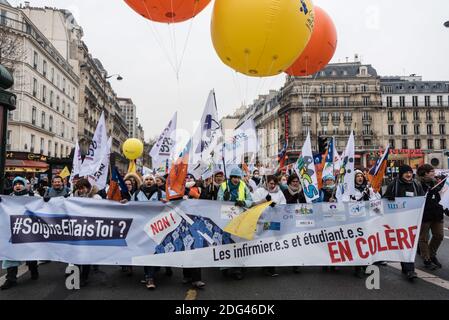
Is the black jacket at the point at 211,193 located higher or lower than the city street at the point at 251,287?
higher

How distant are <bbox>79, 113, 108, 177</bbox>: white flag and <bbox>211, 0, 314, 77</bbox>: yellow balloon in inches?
136

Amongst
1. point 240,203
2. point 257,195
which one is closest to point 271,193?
point 257,195

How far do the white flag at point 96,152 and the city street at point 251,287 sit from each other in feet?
9.47

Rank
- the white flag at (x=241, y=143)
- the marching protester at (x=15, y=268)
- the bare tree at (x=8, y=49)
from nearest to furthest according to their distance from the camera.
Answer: the marching protester at (x=15, y=268), the white flag at (x=241, y=143), the bare tree at (x=8, y=49)

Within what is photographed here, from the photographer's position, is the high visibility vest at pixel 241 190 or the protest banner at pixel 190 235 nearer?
the protest banner at pixel 190 235

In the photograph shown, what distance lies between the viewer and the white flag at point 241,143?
382 inches

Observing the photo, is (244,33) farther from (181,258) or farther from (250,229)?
(181,258)

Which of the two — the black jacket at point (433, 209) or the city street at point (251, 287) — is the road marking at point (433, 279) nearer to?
the city street at point (251, 287)

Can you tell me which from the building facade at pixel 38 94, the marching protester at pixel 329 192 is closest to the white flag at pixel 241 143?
the marching protester at pixel 329 192

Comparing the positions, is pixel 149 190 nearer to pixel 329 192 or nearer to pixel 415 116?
pixel 329 192

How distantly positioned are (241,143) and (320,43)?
10.8 feet

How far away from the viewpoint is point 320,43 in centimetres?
807

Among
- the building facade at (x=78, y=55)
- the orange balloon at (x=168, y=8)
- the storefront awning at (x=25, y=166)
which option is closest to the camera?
the orange balloon at (x=168, y=8)

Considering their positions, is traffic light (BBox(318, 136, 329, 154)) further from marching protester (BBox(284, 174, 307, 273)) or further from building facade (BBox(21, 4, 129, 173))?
building facade (BBox(21, 4, 129, 173))
